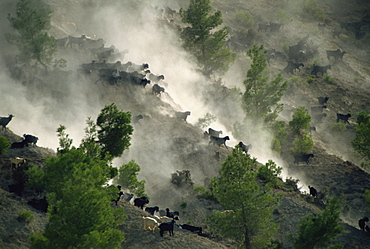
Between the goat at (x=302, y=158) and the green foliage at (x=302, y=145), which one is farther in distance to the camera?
the green foliage at (x=302, y=145)

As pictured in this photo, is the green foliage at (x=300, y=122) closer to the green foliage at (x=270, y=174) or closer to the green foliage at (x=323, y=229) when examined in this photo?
the green foliage at (x=270, y=174)

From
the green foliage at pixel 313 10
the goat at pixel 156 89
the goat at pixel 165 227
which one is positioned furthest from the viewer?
the green foliage at pixel 313 10

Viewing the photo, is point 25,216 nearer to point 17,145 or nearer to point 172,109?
point 17,145

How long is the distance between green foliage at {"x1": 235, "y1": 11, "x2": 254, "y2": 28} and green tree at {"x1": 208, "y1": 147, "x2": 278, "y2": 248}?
70.0 metres

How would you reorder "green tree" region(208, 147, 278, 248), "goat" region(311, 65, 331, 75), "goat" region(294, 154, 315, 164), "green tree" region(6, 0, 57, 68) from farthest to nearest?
"goat" region(311, 65, 331, 75), "green tree" region(6, 0, 57, 68), "goat" region(294, 154, 315, 164), "green tree" region(208, 147, 278, 248)

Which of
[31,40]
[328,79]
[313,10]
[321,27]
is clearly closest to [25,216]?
[31,40]

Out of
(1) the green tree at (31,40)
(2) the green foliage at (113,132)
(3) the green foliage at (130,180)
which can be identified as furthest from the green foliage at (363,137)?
(1) the green tree at (31,40)

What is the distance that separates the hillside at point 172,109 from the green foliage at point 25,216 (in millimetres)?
322

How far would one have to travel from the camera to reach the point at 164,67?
69.1 metres

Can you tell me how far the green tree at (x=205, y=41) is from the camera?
225 feet

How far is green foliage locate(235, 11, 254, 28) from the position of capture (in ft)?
303

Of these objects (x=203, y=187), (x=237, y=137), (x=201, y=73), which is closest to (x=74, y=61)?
(x=201, y=73)

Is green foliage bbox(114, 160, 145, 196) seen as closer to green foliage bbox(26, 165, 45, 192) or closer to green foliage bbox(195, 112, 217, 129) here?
green foliage bbox(26, 165, 45, 192)

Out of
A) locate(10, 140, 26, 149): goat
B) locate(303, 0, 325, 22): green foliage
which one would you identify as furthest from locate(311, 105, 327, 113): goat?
locate(10, 140, 26, 149): goat
